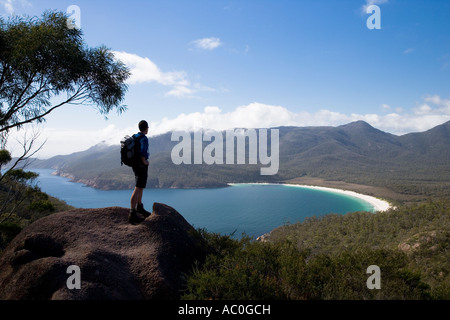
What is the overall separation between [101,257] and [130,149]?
280 centimetres

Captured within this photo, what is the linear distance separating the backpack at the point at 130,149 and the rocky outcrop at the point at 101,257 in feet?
5.99

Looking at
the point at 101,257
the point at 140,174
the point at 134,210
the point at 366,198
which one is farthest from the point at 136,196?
the point at 366,198

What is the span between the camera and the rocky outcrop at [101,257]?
201 inches

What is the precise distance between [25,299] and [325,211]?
116133 mm

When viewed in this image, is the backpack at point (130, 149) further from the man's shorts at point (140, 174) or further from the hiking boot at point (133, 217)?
the hiking boot at point (133, 217)

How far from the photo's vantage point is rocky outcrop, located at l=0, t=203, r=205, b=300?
5.10 meters

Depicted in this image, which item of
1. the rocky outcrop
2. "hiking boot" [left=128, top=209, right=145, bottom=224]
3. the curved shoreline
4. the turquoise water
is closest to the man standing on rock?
"hiking boot" [left=128, top=209, right=145, bottom=224]

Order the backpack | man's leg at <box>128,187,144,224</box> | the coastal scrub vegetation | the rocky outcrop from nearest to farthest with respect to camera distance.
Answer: the rocky outcrop
the coastal scrub vegetation
the backpack
man's leg at <box>128,187,144,224</box>

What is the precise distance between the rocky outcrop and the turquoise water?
66.7 meters

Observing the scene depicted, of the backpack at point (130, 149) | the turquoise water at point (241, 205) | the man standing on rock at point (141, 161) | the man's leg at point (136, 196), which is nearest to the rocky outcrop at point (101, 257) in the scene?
the man's leg at point (136, 196)

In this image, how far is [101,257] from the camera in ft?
19.6

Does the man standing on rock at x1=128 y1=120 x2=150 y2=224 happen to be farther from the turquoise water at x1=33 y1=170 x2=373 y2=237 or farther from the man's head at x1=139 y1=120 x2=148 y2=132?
the turquoise water at x1=33 y1=170 x2=373 y2=237

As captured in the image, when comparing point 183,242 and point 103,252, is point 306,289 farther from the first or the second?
point 103,252
